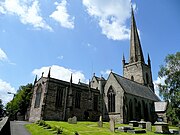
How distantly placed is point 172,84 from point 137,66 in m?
26.9

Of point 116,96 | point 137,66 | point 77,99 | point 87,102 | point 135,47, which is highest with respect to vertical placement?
point 135,47

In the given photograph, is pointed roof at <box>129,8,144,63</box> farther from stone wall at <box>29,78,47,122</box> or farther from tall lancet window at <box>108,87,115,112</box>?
stone wall at <box>29,78,47,122</box>

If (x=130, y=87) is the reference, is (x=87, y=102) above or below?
below

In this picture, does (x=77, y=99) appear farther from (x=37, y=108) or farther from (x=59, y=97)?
(x=37, y=108)

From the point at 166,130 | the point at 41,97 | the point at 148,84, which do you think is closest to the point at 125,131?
the point at 166,130

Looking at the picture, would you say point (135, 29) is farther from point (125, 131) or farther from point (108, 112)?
point (125, 131)

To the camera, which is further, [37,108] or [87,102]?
[87,102]

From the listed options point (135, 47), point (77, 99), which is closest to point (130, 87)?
point (77, 99)

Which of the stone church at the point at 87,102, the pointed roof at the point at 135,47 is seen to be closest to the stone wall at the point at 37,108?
the stone church at the point at 87,102

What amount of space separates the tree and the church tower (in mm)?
23619

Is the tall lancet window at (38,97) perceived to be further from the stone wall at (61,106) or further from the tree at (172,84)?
the tree at (172,84)

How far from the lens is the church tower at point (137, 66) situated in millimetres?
55616

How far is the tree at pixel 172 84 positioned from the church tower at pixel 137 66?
23.6m

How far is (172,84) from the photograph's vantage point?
1183 inches
